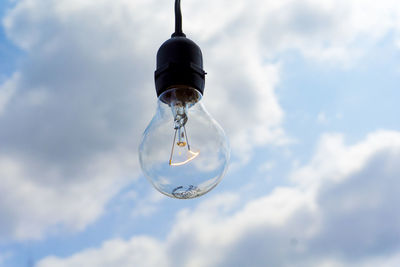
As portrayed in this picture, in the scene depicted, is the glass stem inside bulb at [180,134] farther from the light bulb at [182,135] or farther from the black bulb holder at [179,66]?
the black bulb holder at [179,66]

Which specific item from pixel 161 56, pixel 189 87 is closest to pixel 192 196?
pixel 189 87

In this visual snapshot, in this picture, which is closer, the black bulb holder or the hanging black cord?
the black bulb holder

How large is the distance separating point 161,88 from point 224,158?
1.64ft

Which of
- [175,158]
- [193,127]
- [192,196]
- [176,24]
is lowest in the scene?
[192,196]

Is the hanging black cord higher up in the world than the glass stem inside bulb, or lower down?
higher up

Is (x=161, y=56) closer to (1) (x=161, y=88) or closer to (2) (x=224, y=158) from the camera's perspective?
(1) (x=161, y=88)

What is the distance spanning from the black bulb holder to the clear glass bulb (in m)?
0.05

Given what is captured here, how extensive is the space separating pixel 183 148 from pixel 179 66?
430 mm

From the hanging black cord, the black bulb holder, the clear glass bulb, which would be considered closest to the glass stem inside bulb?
the clear glass bulb

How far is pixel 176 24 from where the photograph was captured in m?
2.52

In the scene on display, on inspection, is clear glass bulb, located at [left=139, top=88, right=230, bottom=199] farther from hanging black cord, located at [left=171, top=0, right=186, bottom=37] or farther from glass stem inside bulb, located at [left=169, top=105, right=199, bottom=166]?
hanging black cord, located at [left=171, top=0, right=186, bottom=37]

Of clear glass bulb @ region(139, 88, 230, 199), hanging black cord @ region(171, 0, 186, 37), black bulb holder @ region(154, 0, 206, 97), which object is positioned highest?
hanging black cord @ region(171, 0, 186, 37)

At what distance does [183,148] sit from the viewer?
2283mm

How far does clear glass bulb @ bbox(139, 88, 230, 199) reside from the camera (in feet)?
7.39
